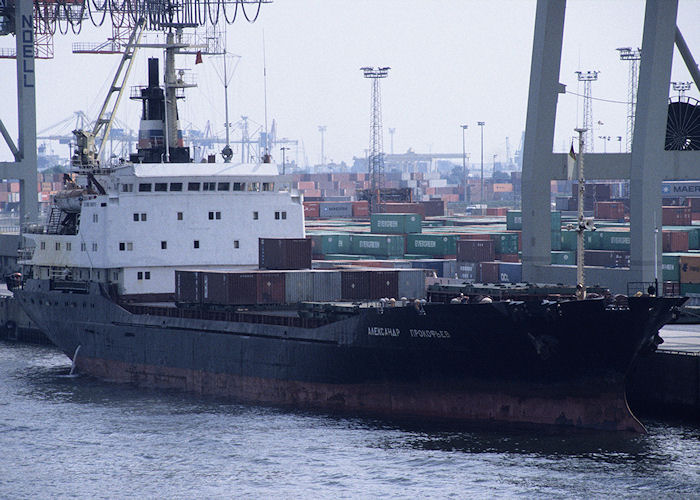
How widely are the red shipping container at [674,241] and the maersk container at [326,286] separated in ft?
78.3

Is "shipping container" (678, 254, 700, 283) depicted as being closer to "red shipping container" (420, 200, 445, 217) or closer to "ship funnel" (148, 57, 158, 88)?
"ship funnel" (148, 57, 158, 88)

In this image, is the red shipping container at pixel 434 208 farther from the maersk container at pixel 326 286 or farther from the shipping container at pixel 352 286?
the maersk container at pixel 326 286

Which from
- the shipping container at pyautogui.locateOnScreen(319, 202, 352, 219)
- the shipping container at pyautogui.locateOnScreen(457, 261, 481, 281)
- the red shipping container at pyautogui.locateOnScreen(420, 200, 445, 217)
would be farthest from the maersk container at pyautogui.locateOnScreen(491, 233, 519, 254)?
the shipping container at pyautogui.locateOnScreen(319, 202, 352, 219)

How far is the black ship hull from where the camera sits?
3167cm

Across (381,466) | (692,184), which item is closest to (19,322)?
(381,466)

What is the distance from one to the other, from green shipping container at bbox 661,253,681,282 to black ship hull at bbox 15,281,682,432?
17.3 meters

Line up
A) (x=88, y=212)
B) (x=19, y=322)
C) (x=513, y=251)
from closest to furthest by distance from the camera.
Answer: (x=88, y=212) → (x=19, y=322) → (x=513, y=251)

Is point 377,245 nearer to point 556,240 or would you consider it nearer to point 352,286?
point 556,240

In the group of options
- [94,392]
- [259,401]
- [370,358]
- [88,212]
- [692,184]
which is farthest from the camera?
[692,184]

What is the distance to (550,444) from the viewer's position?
31.3 metres

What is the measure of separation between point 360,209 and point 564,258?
53481 millimetres

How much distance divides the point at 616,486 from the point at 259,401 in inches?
578

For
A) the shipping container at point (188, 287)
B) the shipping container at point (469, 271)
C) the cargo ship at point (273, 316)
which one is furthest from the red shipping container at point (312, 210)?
the shipping container at point (188, 287)

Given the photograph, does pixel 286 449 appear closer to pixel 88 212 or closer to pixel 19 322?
pixel 88 212
